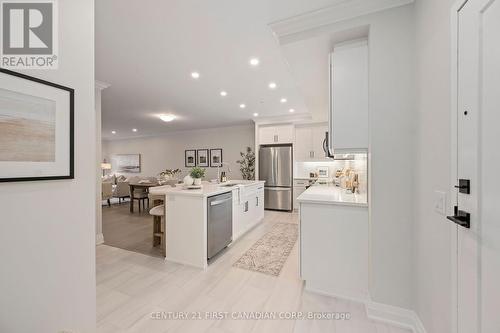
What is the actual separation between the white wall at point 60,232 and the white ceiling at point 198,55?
35.8 inches

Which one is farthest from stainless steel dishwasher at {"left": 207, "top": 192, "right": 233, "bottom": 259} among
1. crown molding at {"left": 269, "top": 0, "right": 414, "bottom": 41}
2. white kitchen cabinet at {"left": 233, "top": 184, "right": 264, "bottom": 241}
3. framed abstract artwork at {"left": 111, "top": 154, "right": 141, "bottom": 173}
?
framed abstract artwork at {"left": 111, "top": 154, "right": 141, "bottom": 173}

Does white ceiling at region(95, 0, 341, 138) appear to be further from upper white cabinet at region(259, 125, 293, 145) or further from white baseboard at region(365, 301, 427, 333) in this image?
white baseboard at region(365, 301, 427, 333)

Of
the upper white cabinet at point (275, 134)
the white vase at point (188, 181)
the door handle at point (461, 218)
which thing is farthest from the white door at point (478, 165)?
the upper white cabinet at point (275, 134)

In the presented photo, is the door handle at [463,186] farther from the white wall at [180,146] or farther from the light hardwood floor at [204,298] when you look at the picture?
the white wall at [180,146]

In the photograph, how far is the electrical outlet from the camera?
117 cm

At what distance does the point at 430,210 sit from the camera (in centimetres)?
132

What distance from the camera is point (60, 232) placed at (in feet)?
3.20

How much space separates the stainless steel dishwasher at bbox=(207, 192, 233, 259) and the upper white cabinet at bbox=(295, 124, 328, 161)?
3.08m

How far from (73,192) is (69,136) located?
0.96ft

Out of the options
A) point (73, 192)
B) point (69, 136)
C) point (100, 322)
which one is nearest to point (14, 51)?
point (69, 136)

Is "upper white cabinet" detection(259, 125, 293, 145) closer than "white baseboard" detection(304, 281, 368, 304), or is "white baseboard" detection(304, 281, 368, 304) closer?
"white baseboard" detection(304, 281, 368, 304)

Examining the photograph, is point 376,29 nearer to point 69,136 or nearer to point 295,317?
point 69,136

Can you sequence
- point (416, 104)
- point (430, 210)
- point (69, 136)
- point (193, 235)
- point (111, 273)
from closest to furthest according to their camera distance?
point (69, 136), point (430, 210), point (416, 104), point (111, 273), point (193, 235)

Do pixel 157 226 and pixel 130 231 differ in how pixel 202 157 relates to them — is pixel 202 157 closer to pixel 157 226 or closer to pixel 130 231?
pixel 130 231
